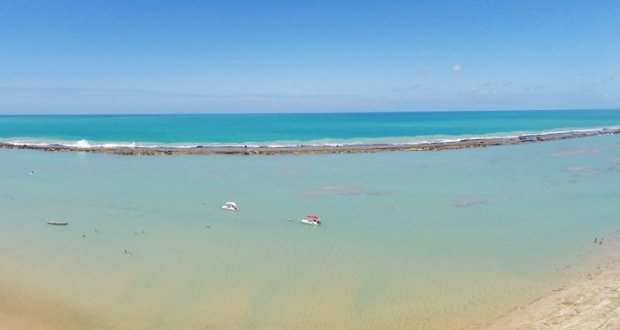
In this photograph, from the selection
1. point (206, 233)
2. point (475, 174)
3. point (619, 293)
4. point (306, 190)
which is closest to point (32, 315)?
point (206, 233)

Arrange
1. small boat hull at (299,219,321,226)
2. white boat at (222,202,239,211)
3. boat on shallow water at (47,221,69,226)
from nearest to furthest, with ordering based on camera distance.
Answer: small boat hull at (299,219,321,226)
boat on shallow water at (47,221,69,226)
white boat at (222,202,239,211)

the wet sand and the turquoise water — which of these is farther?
the turquoise water

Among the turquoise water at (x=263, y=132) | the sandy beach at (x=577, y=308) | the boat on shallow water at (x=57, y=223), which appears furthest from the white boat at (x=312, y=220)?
the turquoise water at (x=263, y=132)

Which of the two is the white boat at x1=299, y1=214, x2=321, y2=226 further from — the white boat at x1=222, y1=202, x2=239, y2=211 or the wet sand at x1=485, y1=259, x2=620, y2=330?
the wet sand at x1=485, y1=259, x2=620, y2=330

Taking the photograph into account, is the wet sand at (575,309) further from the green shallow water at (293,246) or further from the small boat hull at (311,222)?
the small boat hull at (311,222)

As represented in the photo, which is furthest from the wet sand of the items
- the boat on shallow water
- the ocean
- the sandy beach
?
the boat on shallow water

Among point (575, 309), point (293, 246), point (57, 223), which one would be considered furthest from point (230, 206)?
point (575, 309)
